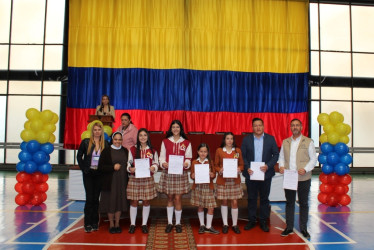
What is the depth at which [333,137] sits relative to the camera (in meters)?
6.18

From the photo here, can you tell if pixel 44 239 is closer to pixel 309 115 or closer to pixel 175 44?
pixel 175 44

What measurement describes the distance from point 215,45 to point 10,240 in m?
8.24

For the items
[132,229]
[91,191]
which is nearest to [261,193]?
[132,229]

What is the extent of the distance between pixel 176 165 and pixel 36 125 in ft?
11.2

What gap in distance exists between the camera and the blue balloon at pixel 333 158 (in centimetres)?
617

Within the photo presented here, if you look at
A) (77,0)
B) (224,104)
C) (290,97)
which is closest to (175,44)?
(224,104)

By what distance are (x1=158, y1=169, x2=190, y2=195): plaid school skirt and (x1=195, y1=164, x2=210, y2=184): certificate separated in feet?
0.74

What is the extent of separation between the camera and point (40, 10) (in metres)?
11.2

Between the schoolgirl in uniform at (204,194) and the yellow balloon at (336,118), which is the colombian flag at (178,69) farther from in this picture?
the schoolgirl in uniform at (204,194)

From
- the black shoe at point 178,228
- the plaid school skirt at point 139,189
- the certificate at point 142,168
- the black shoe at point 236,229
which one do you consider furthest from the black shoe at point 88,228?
the black shoe at point 236,229

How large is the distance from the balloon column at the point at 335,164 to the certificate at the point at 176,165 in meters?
3.69

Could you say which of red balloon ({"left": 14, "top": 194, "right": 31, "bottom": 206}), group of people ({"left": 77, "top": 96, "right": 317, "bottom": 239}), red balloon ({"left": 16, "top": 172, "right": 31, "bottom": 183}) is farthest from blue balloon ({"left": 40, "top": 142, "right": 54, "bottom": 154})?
group of people ({"left": 77, "top": 96, "right": 317, "bottom": 239})

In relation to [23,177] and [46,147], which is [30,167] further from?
[46,147]

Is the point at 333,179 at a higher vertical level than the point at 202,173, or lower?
lower
